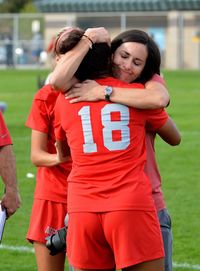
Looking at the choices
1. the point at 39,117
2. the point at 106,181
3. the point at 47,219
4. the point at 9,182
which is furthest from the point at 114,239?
the point at 39,117

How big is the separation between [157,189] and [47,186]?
1.02m

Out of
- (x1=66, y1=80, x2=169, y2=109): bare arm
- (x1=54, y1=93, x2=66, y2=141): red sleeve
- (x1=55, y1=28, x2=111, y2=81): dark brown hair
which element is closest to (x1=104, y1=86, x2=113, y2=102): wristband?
(x1=66, y1=80, x2=169, y2=109): bare arm

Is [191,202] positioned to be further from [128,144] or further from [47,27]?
[47,27]

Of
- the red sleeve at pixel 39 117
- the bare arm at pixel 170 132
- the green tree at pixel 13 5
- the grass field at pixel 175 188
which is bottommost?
the green tree at pixel 13 5

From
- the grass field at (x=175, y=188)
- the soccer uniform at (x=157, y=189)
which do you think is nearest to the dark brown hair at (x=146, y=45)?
the soccer uniform at (x=157, y=189)

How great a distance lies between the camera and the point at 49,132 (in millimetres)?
6254

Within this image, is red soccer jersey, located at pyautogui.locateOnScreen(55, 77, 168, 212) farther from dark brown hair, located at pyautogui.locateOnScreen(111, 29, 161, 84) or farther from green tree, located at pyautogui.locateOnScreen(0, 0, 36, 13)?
green tree, located at pyautogui.locateOnScreen(0, 0, 36, 13)

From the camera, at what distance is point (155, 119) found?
17.1ft

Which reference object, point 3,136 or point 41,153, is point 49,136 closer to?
point 41,153

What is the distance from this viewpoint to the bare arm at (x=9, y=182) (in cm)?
589

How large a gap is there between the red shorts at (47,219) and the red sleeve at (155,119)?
117 centimetres

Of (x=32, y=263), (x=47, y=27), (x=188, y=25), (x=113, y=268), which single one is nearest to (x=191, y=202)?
(x=32, y=263)

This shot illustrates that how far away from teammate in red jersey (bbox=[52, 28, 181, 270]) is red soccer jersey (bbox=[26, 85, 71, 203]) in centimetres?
107

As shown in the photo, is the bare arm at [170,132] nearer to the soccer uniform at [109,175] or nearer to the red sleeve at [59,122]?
the soccer uniform at [109,175]
